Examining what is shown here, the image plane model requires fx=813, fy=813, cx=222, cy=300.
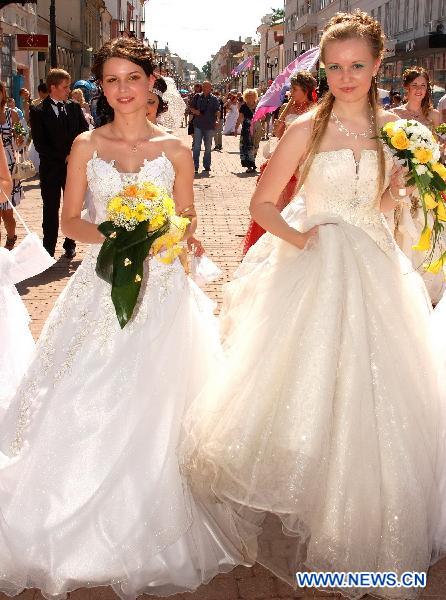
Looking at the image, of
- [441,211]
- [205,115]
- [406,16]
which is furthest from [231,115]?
[441,211]

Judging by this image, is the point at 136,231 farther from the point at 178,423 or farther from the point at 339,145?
the point at 339,145

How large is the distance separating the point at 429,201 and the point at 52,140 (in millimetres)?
7251

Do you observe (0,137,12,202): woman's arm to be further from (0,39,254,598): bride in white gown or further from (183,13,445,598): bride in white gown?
(183,13,445,598): bride in white gown

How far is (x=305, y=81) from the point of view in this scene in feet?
29.5

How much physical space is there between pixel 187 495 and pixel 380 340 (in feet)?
3.77

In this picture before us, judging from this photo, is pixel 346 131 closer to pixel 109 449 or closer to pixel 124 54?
pixel 124 54

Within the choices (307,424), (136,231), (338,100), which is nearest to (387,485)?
(307,424)

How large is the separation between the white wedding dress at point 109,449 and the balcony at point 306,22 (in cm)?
6494

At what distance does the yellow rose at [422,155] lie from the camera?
3836mm

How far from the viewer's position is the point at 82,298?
410 centimetres

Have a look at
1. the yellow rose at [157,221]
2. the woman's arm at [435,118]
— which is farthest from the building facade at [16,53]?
the yellow rose at [157,221]

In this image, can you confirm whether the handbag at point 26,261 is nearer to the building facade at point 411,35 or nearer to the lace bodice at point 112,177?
the lace bodice at point 112,177

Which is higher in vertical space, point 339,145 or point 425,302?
point 339,145

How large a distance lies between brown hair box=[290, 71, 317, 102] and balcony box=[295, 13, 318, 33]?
59.3 m
